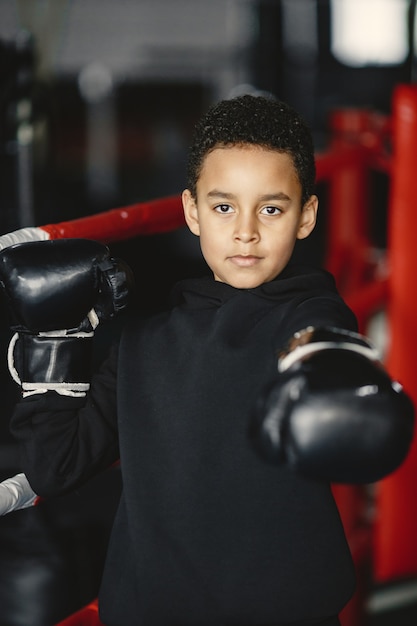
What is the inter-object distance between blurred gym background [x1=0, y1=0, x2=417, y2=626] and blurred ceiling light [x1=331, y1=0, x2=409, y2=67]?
0.4 inches

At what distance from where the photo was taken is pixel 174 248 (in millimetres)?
5207

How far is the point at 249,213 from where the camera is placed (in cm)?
93

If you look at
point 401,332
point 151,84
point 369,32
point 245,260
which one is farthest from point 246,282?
point 369,32

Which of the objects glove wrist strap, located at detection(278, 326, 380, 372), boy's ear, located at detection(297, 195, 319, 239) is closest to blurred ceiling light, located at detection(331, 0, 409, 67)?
boy's ear, located at detection(297, 195, 319, 239)

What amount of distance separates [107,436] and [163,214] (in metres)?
0.41

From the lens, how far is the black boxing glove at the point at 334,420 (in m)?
0.73

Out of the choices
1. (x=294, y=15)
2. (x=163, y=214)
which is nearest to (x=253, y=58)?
(x=294, y=15)

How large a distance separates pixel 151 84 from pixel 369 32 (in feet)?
7.23

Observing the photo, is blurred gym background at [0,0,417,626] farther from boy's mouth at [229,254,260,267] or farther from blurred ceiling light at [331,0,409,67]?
boy's mouth at [229,254,260,267]

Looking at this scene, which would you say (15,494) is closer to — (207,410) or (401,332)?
(207,410)

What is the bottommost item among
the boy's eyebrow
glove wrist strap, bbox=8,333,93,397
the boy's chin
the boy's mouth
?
glove wrist strap, bbox=8,333,93,397

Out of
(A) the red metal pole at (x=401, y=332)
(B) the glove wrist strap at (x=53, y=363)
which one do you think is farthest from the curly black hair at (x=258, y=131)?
(A) the red metal pole at (x=401, y=332)

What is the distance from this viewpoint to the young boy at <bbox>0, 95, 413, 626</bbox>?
905mm

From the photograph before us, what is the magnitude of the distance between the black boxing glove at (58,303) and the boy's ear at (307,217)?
20 centimetres
